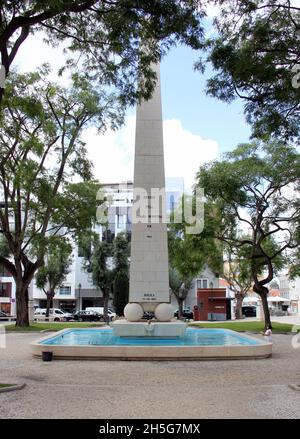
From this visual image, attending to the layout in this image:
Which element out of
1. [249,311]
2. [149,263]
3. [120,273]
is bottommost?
[249,311]

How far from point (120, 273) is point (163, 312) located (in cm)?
2740

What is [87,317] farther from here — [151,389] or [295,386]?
[295,386]

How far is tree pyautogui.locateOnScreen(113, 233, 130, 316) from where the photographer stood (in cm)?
4547

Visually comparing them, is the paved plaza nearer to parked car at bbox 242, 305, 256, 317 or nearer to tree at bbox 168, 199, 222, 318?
tree at bbox 168, 199, 222, 318

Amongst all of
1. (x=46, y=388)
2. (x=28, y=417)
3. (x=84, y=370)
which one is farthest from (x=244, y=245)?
(x=28, y=417)

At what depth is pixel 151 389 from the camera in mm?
10016

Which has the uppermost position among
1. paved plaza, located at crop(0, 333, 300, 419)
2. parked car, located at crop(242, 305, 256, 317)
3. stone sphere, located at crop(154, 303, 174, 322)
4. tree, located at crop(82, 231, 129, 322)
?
tree, located at crop(82, 231, 129, 322)

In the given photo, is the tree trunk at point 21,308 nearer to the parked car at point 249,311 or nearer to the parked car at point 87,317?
the parked car at point 87,317

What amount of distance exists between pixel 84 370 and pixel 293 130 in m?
7.95

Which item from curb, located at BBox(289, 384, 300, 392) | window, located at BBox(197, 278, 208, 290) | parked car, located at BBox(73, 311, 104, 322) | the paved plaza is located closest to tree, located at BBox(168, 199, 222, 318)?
the paved plaza

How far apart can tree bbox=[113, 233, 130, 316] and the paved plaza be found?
3021 centimetres

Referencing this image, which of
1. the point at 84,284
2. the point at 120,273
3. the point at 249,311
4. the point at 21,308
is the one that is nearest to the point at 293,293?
the point at 249,311

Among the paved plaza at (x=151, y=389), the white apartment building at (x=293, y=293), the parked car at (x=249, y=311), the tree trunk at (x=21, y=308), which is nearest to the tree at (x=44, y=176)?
the tree trunk at (x=21, y=308)
